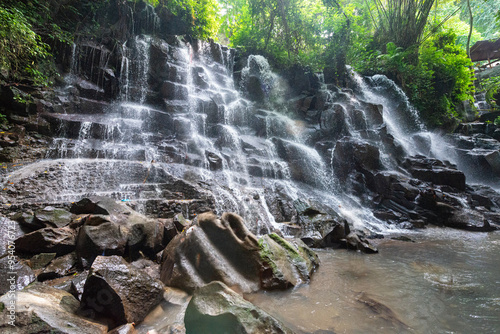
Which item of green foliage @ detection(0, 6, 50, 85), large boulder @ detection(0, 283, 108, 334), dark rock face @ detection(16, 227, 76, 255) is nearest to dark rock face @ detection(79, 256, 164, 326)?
large boulder @ detection(0, 283, 108, 334)

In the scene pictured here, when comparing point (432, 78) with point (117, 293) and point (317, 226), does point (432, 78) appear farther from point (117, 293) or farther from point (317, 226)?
point (117, 293)

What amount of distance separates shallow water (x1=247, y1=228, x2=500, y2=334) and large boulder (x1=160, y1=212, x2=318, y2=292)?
0.26 meters

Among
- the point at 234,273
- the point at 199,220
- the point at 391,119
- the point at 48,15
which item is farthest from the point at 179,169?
the point at 391,119

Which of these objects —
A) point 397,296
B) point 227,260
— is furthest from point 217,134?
point 397,296

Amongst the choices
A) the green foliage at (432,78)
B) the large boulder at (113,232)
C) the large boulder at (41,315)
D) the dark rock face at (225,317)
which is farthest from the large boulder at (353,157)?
the large boulder at (41,315)

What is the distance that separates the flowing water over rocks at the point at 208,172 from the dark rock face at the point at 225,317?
0.26 feet

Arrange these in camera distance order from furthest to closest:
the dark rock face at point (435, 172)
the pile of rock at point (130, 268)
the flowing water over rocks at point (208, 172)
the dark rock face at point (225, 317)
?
the dark rock face at point (435, 172), the flowing water over rocks at point (208, 172), the pile of rock at point (130, 268), the dark rock face at point (225, 317)

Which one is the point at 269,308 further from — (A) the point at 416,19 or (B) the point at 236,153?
(A) the point at 416,19

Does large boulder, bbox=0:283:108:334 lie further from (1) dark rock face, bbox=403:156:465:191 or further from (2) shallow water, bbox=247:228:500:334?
(1) dark rock face, bbox=403:156:465:191

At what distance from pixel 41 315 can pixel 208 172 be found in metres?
7.09

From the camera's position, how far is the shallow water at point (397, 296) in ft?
8.70

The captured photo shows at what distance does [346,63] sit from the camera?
1684cm

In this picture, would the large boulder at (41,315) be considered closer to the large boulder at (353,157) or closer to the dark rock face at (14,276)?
the dark rock face at (14,276)

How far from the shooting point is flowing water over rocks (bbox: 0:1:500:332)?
3.79 m
